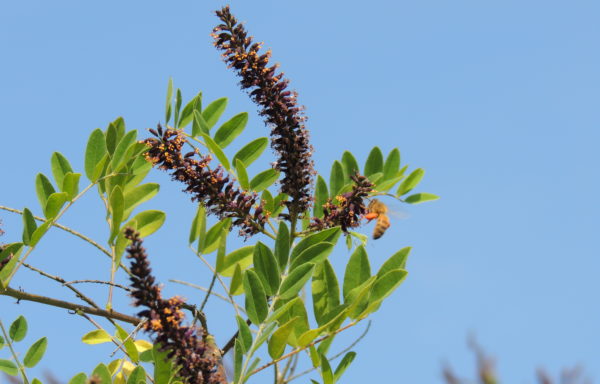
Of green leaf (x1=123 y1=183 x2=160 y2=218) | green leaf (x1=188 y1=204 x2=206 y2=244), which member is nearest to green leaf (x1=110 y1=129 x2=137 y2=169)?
green leaf (x1=123 y1=183 x2=160 y2=218)

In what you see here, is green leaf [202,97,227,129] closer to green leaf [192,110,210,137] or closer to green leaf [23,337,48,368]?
green leaf [192,110,210,137]

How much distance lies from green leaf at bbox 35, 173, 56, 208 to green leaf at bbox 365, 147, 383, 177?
3.58ft

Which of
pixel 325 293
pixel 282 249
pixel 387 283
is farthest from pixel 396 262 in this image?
pixel 282 249

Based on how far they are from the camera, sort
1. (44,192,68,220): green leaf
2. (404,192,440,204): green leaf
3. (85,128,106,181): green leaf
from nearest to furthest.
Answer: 1. (44,192,68,220): green leaf
2. (85,128,106,181): green leaf
3. (404,192,440,204): green leaf

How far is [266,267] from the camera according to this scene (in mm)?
1978

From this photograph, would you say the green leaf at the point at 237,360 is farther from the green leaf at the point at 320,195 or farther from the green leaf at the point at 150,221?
the green leaf at the point at 150,221

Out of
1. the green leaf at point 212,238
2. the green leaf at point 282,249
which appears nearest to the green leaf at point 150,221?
the green leaf at point 212,238

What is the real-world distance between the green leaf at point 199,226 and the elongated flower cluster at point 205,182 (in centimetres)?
6

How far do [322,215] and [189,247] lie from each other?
0.46 m

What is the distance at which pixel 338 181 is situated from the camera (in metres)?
2.47

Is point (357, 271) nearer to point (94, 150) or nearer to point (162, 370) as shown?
point (162, 370)

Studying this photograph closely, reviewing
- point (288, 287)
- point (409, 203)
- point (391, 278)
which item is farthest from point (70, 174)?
point (409, 203)

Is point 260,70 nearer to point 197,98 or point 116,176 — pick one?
point 197,98

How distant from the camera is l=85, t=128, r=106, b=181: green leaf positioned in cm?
241
